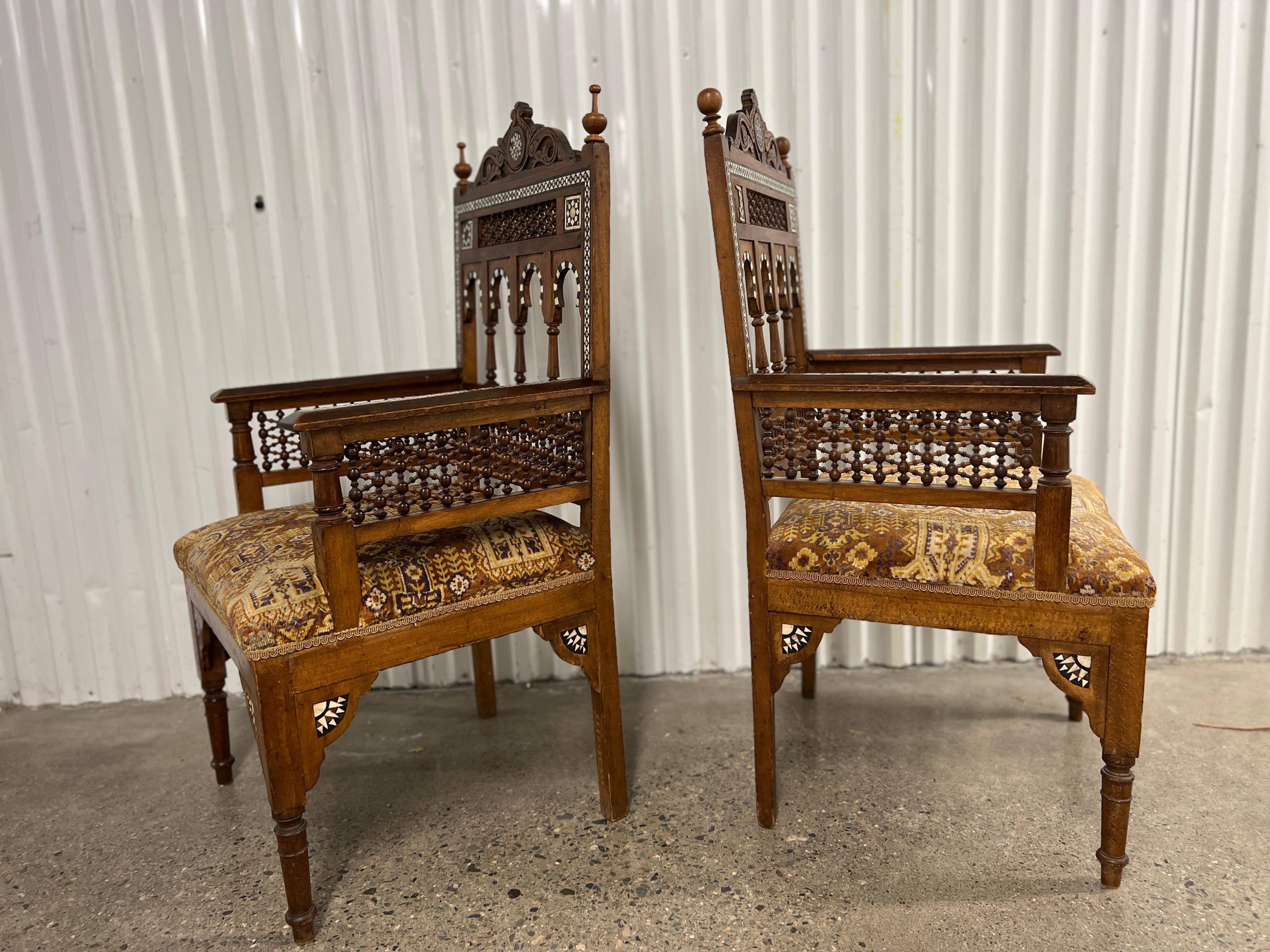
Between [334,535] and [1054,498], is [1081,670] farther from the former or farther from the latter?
[334,535]

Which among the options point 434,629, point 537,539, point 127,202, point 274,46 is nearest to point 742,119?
point 537,539

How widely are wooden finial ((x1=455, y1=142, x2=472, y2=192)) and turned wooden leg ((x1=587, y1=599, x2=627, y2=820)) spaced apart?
111 centimetres

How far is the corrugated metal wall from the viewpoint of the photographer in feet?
7.72

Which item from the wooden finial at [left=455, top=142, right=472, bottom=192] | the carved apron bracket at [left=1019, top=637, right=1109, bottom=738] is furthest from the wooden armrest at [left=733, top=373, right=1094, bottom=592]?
the wooden finial at [left=455, top=142, right=472, bottom=192]

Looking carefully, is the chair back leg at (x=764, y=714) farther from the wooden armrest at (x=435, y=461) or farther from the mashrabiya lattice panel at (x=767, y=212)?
the mashrabiya lattice panel at (x=767, y=212)

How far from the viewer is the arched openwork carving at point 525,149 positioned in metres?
1.85

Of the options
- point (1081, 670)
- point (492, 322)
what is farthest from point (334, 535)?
point (1081, 670)

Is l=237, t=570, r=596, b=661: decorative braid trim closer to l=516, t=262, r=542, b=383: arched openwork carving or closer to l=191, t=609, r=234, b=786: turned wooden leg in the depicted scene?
l=191, t=609, r=234, b=786: turned wooden leg

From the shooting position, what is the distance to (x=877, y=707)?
7.88 ft

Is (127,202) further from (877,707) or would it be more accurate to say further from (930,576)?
(877,707)

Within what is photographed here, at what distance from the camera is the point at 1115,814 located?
158 cm

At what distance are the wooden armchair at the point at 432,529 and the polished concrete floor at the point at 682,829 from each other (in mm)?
182

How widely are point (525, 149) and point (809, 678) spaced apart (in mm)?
1575

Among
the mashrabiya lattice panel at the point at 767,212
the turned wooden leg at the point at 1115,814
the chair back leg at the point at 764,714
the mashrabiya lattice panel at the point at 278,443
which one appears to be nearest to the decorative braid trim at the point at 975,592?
the chair back leg at the point at 764,714
